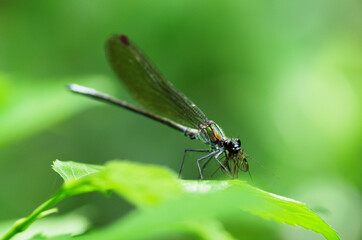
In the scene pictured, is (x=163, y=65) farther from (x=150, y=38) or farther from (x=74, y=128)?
(x=74, y=128)

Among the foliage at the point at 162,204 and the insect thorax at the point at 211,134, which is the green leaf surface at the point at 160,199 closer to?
the foliage at the point at 162,204

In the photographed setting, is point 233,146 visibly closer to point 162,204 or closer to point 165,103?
point 165,103

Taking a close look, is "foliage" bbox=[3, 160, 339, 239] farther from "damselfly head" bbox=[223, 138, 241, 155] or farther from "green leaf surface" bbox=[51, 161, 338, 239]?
"damselfly head" bbox=[223, 138, 241, 155]

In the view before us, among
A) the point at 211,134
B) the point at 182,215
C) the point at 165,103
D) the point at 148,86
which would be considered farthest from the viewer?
the point at 148,86

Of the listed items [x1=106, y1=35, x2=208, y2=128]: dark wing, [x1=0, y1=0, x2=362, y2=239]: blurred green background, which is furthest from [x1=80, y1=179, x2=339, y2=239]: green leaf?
[x1=0, y1=0, x2=362, y2=239]: blurred green background

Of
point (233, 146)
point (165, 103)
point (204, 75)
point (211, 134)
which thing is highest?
point (204, 75)

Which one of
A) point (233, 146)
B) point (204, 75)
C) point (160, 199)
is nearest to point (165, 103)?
point (233, 146)

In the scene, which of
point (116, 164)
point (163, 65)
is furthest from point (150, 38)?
point (116, 164)
